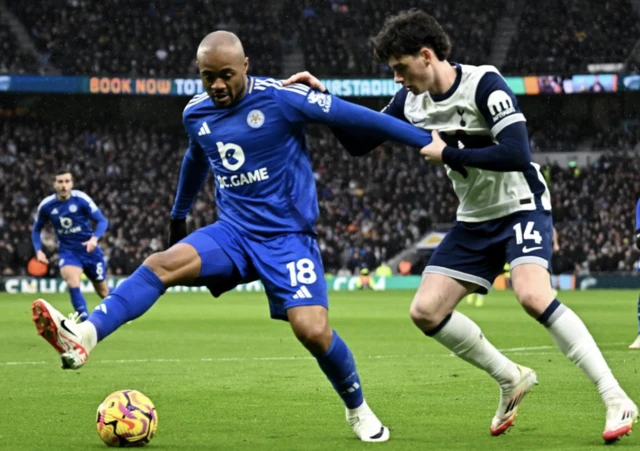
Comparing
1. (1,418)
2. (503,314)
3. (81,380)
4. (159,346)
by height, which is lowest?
(503,314)

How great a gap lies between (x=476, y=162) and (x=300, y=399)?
3028 millimetres

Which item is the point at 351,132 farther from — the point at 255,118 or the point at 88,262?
the point at 88,262

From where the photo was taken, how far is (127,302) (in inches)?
234

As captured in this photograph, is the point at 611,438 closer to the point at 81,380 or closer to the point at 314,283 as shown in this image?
the point at 314,283

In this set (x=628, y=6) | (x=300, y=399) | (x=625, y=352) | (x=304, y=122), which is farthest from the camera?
(x=628, y=6)

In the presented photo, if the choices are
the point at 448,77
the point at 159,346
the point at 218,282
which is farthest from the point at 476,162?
the point at 159,346

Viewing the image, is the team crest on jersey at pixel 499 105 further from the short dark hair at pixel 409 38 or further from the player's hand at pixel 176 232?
the player's hand at pixel 176 232

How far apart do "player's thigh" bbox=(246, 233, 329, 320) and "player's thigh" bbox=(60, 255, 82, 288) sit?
11.2 meters

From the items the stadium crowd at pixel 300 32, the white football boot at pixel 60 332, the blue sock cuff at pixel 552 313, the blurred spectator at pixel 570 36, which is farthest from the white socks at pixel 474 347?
the blurred spectator at pixel 570 36

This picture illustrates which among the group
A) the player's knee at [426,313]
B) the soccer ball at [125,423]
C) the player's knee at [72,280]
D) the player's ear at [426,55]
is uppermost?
the player's ear at [426,55]

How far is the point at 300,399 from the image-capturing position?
8.45 metres

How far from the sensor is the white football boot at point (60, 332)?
5.42 m

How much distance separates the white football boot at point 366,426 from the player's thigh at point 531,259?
3.45ft

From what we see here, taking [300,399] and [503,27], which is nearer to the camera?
[300,399]
